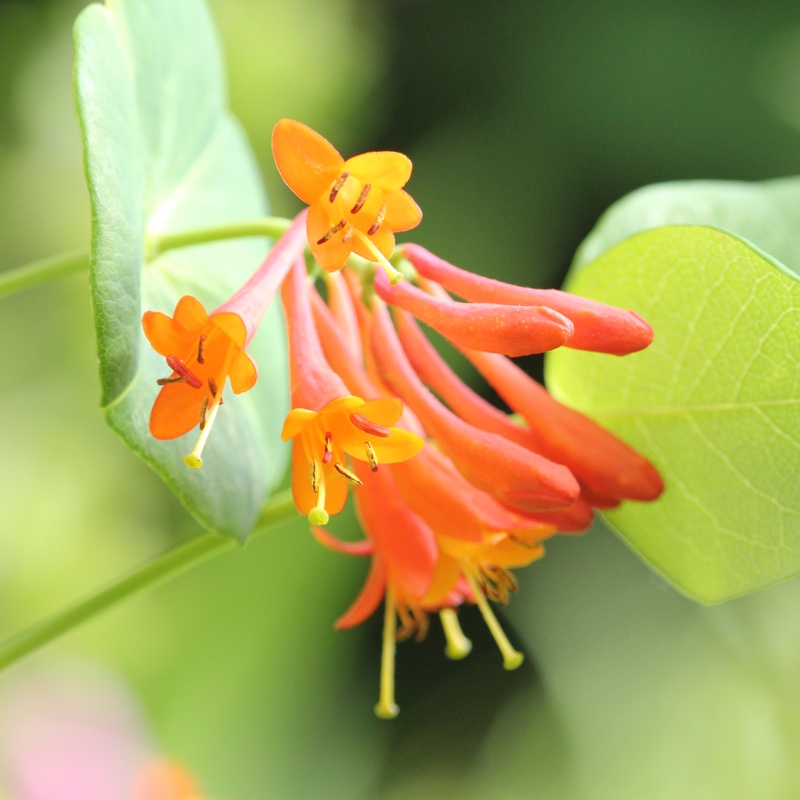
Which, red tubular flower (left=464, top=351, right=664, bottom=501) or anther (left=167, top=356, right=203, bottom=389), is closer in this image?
anther (left=167, top=356, right=203, bottom=389)

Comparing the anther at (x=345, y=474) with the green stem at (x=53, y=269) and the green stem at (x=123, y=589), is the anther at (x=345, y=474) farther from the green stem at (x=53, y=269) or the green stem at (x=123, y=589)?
the green stem at (x=53, y=269)

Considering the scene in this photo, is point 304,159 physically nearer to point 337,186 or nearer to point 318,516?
point 337,186

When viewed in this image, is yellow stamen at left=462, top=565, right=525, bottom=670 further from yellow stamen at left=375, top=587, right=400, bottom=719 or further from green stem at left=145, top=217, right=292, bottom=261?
green stem at left=145, top=217, right=292, bottom=261

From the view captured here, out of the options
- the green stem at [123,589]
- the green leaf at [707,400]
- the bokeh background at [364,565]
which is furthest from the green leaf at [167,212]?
the bokeh background at [364,565]

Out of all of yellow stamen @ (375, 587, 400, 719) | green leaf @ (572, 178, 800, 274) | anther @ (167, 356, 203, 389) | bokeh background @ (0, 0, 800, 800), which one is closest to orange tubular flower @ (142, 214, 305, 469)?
anther @ (167, 356, 203, 389)

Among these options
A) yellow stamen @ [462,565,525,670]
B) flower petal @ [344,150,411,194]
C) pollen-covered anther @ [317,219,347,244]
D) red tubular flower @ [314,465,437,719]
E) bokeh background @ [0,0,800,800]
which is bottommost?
bokeh background @ [0,0,800,800]

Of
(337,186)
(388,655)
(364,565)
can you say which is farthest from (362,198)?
(364,565)
